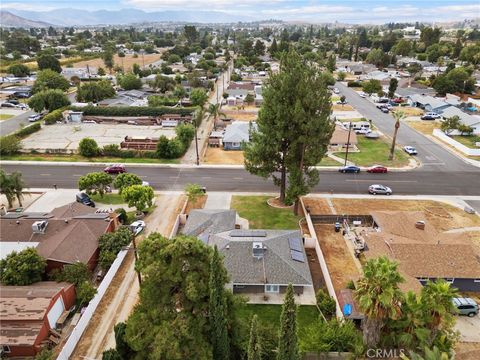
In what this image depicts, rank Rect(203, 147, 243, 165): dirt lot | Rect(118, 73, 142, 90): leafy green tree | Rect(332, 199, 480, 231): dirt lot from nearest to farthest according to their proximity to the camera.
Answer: Rect(332, 199, 480, 231): dirt lot → Rect(203, 147, 243, 165): dirt lot → Rect(118, 73, 142, 90): leafy green tree

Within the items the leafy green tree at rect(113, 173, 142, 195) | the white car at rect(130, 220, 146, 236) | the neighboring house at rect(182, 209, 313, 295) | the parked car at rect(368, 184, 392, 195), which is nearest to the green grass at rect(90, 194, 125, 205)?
the leafy green tree at rect(113, 173, 142, 195)

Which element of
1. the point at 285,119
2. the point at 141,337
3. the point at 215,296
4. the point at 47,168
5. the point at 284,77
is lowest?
the point at 47,168

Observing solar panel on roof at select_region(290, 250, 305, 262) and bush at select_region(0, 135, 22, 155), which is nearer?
solar panel on roof at select_region(290, 250, 305, 262)

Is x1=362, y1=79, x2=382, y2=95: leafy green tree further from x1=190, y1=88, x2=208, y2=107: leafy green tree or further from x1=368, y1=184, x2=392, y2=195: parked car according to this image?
x1=368, y1=184, x2=392, y2=195: parked car

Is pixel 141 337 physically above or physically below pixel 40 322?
above

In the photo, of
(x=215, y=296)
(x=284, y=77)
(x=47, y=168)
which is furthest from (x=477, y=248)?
(x=47, y=168)

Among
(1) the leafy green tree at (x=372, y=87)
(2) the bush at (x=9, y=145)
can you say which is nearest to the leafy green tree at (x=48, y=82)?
(2) the bush at (x=9, y=145)

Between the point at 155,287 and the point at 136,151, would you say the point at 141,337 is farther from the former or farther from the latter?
the point at 136,151
